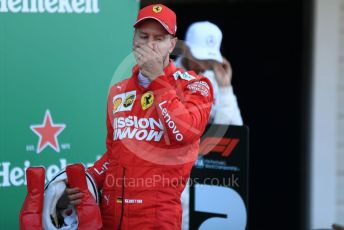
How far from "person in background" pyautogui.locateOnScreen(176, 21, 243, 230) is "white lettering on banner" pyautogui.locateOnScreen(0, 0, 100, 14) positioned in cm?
91

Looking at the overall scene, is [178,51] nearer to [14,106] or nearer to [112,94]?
[14,106]

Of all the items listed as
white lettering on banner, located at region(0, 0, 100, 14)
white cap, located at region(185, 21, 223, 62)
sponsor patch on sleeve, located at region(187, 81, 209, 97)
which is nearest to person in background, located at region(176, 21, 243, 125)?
white cap, located at region(185, 21, 223, 62)

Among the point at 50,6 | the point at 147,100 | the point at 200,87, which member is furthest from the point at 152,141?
the point at 50,6

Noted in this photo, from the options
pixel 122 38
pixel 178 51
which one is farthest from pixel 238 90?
pixel 122 38

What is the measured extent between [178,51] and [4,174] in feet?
4.39

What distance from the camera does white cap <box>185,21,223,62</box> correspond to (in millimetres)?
4539

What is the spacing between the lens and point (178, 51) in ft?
14.5

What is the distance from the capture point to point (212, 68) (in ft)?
15.0

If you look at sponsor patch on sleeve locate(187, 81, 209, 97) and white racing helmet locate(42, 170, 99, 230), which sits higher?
sponsor patch on sleeve locate(187, 81, 209, 97)

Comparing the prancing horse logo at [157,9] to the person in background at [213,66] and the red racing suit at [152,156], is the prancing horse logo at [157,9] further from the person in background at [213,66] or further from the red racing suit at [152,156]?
the person in background at [213,66]

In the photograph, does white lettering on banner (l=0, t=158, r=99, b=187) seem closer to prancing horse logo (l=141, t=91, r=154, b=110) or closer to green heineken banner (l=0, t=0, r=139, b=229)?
green heineken banner (l=0, t=0, r=139, b=229)

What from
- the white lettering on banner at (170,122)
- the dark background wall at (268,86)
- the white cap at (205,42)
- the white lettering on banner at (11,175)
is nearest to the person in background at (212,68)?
the white cap at (205,42)

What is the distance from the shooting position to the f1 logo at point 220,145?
4.23 metres

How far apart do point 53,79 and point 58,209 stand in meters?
1.04
